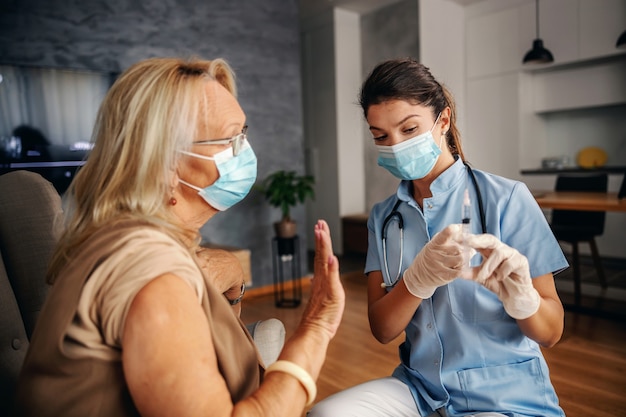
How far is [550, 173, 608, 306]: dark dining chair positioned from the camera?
363 centimetres

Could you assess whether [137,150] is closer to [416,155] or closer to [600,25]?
[416,155]

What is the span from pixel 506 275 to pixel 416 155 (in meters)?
0.42

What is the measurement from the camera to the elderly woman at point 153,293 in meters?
0.68

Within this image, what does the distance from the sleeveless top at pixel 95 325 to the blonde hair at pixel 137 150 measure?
6 centimetres

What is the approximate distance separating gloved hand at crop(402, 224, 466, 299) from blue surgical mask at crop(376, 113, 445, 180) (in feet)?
0.98

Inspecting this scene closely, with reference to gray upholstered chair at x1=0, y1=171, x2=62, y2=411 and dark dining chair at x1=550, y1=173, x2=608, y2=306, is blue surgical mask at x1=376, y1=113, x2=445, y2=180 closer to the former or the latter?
gray upholstered chair at x1=0, y1=171, x2=62, y2=411

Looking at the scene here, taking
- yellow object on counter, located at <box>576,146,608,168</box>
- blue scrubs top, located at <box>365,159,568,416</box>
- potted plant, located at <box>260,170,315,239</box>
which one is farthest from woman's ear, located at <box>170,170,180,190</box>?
yellow object on counter, located at <box>576,146,608,168</box>

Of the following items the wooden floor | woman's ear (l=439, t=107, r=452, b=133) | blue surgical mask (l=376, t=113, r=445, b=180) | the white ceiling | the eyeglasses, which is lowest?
the wooden floor

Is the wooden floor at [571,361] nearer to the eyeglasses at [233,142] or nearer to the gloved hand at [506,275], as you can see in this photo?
the gloved hand at [506,275]

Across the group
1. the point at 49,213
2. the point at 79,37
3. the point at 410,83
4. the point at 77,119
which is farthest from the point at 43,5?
the point at 410,83

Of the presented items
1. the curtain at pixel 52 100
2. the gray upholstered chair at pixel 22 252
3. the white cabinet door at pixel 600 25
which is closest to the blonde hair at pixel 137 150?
the gray upholstered chair at pixel 22 252

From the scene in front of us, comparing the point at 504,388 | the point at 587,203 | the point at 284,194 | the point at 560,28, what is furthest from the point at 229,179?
the point at 560,28

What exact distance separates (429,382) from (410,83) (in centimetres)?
75

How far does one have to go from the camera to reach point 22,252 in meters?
1.20
